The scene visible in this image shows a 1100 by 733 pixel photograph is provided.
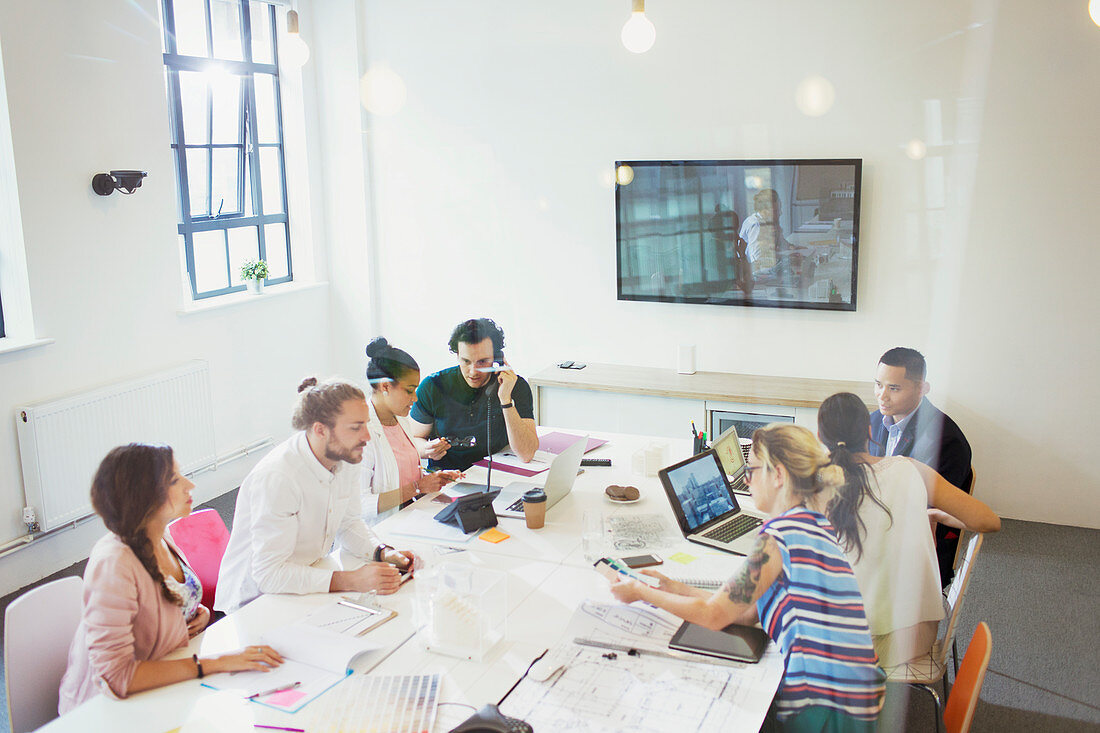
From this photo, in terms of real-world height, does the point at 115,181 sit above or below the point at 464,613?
above

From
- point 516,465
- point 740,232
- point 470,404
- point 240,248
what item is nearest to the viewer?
point 516,465

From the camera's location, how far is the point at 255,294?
4672 mm

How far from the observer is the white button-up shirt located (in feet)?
7.00

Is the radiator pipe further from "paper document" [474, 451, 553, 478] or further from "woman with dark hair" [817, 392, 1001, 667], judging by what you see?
"woman with dark hair" [817, 392, 1001, 667]

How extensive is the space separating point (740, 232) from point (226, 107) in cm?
277

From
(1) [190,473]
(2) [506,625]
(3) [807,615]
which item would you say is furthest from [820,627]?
(1) [190,473]

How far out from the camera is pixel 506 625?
6.45 feet

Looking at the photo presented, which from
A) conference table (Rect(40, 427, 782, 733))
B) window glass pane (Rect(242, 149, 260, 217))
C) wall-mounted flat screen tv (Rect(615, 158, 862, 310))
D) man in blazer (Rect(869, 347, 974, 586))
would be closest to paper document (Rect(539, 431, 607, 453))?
conference table (Rect(40, 427, 782, 733))

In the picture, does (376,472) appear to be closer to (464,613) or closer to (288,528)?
(288,528)

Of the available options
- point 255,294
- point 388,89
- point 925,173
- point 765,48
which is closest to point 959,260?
point 925,173

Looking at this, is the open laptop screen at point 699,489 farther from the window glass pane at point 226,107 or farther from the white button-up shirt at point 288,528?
the window glass pane at point 226,107

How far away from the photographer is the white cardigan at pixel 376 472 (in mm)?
2736

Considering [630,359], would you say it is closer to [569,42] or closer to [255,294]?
[569,42]

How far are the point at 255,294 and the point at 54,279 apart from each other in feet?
3.96
